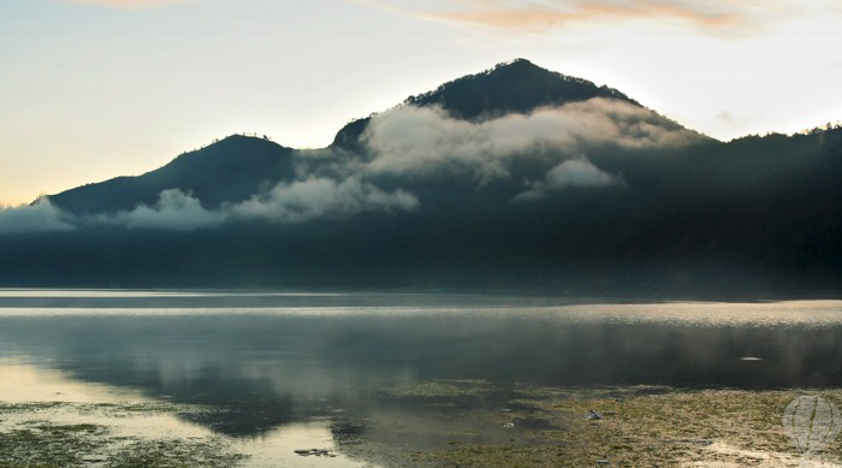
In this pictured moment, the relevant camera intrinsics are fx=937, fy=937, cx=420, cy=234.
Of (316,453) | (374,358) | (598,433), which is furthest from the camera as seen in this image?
(374,358)

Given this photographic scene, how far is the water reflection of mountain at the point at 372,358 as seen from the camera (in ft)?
184

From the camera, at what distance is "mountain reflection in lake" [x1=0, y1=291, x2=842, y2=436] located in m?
56.0

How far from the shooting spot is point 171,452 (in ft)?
124

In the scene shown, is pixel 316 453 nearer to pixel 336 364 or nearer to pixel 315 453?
pixel 315 453

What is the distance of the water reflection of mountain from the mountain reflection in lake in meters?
0.12

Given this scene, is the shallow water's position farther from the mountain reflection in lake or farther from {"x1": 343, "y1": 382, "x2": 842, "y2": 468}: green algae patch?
{"x1": 343, "y1": 382, "x2": 842, "y2": 468}: green algae patch

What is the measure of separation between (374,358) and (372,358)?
0.55ft

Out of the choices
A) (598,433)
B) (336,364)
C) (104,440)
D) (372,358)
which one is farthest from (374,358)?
(104,440)

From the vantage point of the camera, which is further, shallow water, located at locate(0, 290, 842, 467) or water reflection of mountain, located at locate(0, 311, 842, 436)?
water reflection of mountain, located at locate(0, 311, 842, 436)

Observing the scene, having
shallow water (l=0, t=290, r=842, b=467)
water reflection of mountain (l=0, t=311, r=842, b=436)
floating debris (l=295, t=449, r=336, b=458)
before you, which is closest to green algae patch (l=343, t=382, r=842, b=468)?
floating debris (l=295, t=449, r=336, b=458)

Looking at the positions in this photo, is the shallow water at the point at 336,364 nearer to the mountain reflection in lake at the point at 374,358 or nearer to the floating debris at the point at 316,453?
the mountain reflection in lake at the point at 374,358

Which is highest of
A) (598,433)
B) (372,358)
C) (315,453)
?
(372,358)

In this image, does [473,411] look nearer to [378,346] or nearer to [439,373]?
[439,373]

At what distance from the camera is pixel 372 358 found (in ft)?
258
